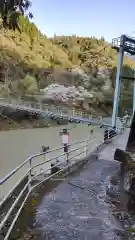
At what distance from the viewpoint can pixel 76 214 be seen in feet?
23.1

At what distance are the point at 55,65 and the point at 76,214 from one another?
7084cm

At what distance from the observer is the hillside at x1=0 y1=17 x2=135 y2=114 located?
60.0 m

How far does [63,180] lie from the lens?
33.9 ft

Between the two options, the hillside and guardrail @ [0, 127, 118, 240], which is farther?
the hillside

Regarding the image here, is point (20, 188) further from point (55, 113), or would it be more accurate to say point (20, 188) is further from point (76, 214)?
point (55, 113)

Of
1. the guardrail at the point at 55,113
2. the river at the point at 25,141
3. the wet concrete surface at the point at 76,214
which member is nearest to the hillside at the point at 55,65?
the guardrail at the point at 55,113

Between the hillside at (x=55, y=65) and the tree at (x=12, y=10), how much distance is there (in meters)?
47.7

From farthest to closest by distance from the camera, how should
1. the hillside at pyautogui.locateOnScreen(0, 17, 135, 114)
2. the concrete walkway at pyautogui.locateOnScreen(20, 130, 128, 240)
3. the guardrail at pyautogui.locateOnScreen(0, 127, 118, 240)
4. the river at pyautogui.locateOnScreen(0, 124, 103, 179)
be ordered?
1. the hillside at pyautogui.locateOnScreen(0, 17, 135, 114)
2. the river at pyautogui.locateOnScreen(0, 124, 103, 179)
3. the concrete walkway at pyautogui.locateOnScreen(20, 130, 128, 240)
4. the guardrail at pyautogui.locateOnScreen(0, 127, 118, 240)

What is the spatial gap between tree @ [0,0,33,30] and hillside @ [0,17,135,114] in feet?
156

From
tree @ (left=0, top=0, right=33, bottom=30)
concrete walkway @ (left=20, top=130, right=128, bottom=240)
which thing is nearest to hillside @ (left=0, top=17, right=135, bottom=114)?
concrete walkway @ (left=20, top=130, right=128, bottom=240)

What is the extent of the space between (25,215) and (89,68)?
247ft

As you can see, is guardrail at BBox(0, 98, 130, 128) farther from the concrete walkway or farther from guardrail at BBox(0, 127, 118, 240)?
the concrete walkway

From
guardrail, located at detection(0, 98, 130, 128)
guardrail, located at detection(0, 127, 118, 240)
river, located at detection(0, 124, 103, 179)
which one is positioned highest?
guardrail, located at detection(0, 98, 130, 128)

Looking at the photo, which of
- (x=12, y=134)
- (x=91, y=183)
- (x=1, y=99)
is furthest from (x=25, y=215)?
(x=1, y=99)
